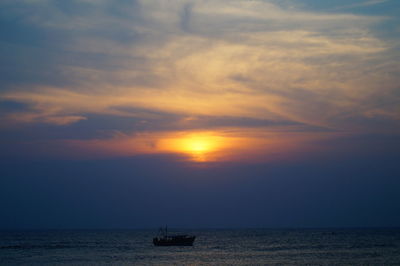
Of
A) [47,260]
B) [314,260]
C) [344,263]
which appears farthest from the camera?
[47,260]

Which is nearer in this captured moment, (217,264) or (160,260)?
(217,264)

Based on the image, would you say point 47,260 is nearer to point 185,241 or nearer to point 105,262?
point 105,262

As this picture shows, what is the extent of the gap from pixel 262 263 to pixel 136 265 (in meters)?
15.3

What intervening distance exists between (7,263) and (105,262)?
12.0 meters

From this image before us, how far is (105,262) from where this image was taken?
65.7 m

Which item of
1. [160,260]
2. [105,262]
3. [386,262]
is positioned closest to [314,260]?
[386,262]

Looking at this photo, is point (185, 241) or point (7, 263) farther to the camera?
point (185, 241)

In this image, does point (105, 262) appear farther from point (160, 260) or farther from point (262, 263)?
point (262, 263)

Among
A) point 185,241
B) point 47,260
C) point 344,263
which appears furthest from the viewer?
point 185,241

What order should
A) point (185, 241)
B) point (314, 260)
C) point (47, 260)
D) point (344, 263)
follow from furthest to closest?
point (185, 241), point (47, 260), point (314, 260), point (344, 263)

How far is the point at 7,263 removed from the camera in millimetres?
64375

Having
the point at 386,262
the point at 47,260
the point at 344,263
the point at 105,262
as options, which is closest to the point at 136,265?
the point at 105,262

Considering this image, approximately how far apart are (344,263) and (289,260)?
7805 mm

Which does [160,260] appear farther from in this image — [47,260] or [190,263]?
[47,260]
